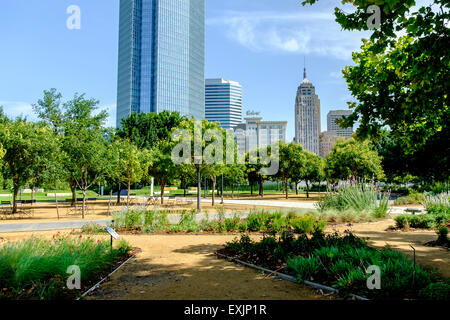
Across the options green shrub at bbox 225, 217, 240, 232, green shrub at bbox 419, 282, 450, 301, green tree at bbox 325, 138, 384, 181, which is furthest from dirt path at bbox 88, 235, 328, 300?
green tree at bbox 325, 138, 384, 181

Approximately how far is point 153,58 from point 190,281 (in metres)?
122

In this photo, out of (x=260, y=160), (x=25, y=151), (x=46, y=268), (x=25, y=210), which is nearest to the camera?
(x=46, y=268)

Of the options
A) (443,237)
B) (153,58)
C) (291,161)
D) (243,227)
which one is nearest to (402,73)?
(443,237)

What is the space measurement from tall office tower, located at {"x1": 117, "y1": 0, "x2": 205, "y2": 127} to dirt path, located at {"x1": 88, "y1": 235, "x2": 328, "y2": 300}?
109579 mm

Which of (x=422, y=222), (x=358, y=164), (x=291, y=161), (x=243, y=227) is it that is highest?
(x=291, y=161)

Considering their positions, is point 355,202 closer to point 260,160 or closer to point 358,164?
point 358,164

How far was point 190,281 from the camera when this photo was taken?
18.6 feet

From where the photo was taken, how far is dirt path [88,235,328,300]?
4891mm

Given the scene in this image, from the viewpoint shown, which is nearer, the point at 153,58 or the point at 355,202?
the point at 355,202

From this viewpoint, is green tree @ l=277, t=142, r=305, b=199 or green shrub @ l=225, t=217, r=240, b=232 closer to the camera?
green shrub @ l=225, t=217, r=240, b=232

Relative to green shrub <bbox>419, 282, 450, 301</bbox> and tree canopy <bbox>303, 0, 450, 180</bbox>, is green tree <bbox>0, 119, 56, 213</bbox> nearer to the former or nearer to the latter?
tree canopy <bbox>303, 0, 450, 180</bbox>

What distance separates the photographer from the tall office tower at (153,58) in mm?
115188
